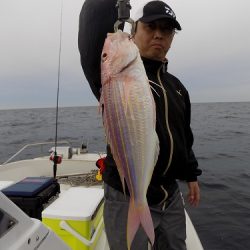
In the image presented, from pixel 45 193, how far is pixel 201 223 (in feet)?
14.4

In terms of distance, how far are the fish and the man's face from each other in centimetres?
68

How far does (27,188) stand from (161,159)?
2.02m

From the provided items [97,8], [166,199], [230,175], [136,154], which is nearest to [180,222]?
[166,199]

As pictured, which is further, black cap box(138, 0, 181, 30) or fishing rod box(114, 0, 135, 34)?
black cap box(138, 0, 181, 30)

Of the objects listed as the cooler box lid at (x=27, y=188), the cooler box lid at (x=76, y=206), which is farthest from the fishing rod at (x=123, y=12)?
the cooler box lid at (x=27, y=188)

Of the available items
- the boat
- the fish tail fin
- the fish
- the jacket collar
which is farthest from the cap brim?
the boat

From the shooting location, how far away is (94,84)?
205cm

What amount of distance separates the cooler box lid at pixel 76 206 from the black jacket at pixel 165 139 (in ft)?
2.73

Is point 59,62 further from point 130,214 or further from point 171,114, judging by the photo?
point 130,214

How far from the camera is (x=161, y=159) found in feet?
7.25

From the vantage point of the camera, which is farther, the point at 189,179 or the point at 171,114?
the point at 189,179

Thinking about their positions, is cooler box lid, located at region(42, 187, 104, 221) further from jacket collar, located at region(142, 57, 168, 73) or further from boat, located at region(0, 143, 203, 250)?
jacket collar, located at region(142, 57, 168, 73)

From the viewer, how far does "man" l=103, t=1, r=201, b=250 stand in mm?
2184

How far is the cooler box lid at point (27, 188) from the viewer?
136 inches
